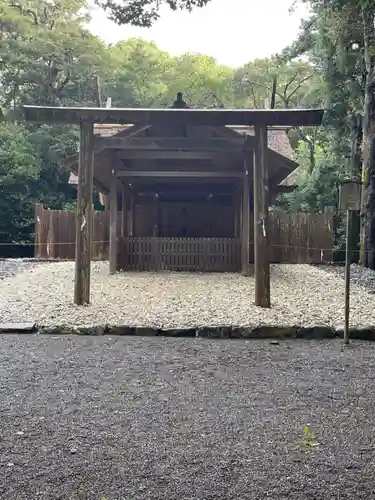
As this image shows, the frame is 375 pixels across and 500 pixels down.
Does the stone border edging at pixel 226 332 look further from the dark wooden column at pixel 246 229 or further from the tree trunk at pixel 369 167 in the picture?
the tree trunk at pixel 369 167

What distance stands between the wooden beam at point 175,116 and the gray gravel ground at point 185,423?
3.57 meters

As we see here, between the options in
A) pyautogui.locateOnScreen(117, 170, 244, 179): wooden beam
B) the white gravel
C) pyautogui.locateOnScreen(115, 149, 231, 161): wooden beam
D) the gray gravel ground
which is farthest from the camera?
pyautogui.locateOnScreen(117, 170, 244, 179): wooden beam

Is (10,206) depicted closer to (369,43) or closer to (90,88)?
(90,88)

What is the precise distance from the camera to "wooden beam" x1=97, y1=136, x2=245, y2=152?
8.75m

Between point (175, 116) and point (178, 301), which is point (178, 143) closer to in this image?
point (175, 116)

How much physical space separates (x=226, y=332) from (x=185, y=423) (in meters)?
2.89

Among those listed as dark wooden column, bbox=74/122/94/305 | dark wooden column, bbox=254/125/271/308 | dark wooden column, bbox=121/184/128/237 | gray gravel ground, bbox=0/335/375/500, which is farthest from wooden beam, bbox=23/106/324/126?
dark wooden column, bbox=121/184/128/237

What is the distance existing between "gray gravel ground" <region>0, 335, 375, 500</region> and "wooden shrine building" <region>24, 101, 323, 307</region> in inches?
112

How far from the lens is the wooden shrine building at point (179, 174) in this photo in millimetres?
7566

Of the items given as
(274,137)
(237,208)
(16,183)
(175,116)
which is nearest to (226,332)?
(175,116)

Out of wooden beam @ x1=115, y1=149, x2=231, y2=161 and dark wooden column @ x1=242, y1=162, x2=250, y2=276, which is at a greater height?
wooden beam @ x1=115, y1=149, x2=231, y2=161

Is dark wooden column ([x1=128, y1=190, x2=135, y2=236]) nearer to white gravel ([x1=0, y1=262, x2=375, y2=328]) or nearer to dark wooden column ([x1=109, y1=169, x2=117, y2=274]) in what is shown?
dark wooden column ([x1=109, y1=169, x2=117, y2=274])

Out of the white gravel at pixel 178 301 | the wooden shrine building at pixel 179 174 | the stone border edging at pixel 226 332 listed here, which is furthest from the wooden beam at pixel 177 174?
the stone border edging at pixel 226 332

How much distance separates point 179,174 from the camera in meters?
12.2
